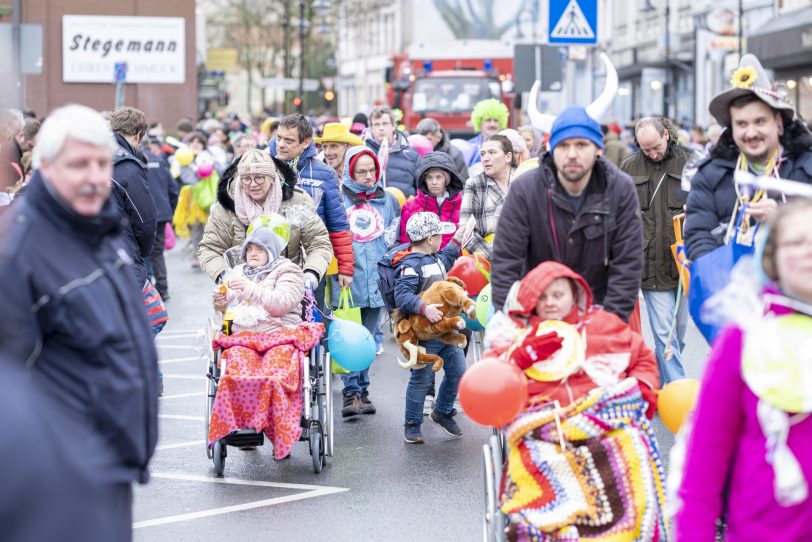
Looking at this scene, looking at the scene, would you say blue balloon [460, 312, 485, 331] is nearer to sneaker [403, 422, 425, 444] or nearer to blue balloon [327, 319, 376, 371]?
blue balloon [327, 319, 376, 371]

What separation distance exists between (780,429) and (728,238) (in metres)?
2.73

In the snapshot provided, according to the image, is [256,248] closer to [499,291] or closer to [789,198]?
[499,291]

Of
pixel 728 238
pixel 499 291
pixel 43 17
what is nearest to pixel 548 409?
pixel 499 291

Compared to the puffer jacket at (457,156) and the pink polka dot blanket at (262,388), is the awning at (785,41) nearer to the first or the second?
the puffer jacket at (457,156)

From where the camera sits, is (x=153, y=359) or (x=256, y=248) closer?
(x=153, y=359)

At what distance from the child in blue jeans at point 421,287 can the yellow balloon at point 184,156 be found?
506 inches

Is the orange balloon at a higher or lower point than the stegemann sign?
lower

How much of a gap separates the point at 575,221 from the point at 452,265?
3.47 meters

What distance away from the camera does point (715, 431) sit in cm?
370

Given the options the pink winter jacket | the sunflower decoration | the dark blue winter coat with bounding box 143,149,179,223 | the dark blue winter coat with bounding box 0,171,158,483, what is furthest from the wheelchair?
the dark blue winter coat with bounding box 143,149,179,223

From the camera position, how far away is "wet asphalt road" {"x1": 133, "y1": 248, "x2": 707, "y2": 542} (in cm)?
714

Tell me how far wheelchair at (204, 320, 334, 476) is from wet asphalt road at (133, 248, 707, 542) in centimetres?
15

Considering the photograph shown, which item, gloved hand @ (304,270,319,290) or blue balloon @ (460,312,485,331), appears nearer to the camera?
gloved hand @ (304,270,319,290)

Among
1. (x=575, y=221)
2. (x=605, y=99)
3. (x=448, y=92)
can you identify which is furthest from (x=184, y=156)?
(x=575, y=221)
